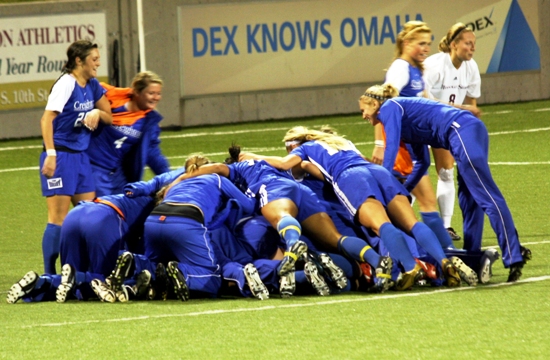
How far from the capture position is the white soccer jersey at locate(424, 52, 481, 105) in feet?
34.5

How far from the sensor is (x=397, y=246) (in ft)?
24.6

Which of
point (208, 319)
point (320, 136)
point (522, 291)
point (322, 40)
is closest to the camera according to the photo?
point (208, 319)

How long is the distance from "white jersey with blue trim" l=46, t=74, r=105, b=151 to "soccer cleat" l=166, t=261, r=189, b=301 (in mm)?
1861

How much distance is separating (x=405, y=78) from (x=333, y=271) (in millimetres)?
2635

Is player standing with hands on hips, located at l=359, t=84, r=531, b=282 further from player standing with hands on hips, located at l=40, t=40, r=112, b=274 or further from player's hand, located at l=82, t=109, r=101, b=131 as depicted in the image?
player standing with hands on hips, located at l=40, t=40, r=112, b=274

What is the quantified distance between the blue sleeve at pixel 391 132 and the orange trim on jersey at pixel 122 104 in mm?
2075

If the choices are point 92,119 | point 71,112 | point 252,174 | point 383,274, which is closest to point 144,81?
point 92,119

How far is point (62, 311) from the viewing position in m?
7.32

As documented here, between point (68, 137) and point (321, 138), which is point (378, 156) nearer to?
point (321, 138)

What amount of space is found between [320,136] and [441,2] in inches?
514

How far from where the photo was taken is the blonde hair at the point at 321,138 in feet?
27.8

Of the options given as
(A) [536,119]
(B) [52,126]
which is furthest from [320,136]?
(A) [536,119]

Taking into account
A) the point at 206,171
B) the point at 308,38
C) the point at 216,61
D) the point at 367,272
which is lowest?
the point at 367,272

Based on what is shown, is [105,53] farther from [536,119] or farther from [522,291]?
[522,291]
